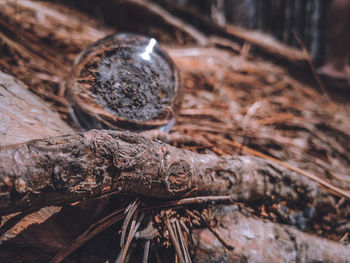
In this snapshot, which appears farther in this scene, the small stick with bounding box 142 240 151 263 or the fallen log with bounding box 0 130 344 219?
the small stick with bounding box 142 240 151 263

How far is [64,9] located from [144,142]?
204 centimetres

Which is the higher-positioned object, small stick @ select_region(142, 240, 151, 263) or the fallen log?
the fallen log

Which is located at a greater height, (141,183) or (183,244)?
(141,183)

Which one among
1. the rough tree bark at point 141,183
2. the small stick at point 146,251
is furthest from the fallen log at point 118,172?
the small stick at point 146,251

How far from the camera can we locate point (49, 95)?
956mm

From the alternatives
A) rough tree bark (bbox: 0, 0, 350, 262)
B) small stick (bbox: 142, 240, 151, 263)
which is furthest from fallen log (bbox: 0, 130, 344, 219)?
small stick (bbox: 142, 240, 151, 263)

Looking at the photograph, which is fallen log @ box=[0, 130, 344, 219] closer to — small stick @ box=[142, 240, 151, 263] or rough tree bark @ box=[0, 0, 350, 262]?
rough tree bark @ box=[0, 0, 350, 262]

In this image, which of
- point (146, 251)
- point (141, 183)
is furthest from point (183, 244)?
point (141, 183)

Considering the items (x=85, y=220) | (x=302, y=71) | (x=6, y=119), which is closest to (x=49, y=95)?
(x=6, y=119)

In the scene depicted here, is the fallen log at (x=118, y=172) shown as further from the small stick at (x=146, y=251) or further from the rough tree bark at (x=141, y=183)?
the small stick at (x=146, y=251)

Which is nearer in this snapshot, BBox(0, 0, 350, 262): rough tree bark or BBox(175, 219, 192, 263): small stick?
BBox(0, 0, 350, 262): rough tree bark

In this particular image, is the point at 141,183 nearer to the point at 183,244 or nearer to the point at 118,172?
the point at 118,172

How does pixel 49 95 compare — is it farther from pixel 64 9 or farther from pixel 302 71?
pixel 302 71

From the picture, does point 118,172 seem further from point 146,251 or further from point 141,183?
point 146,251
